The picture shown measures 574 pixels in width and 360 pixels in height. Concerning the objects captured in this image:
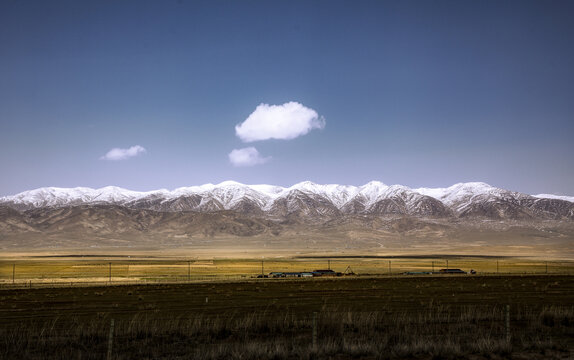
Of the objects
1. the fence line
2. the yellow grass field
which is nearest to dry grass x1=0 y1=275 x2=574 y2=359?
the fence line

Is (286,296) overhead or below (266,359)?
below

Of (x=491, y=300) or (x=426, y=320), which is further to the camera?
(x=491, y=300)

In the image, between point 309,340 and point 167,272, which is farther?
point 167,272

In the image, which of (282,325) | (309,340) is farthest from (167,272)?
(309,340)

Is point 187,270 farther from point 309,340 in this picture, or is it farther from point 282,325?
point 309,340

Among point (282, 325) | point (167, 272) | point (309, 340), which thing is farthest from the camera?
point (167, 272)

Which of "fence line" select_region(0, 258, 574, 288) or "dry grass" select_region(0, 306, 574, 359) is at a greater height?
"dry grass" select_region(0, 306, 574, 359)

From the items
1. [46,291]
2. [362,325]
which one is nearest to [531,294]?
[362,325]

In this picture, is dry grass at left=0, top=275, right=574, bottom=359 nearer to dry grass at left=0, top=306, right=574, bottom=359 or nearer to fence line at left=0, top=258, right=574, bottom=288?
dry grass at left=0, top=306, right=574, bottom=359

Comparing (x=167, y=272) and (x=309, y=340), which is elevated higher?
(x=309, y=340)

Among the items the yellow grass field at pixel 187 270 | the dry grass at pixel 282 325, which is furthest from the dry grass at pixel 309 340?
the yellow grass field at pixel 187 270

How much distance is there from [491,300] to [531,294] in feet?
20.0

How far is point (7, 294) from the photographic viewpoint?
41656mm

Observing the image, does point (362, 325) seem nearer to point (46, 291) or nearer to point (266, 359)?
point (266, 359)
